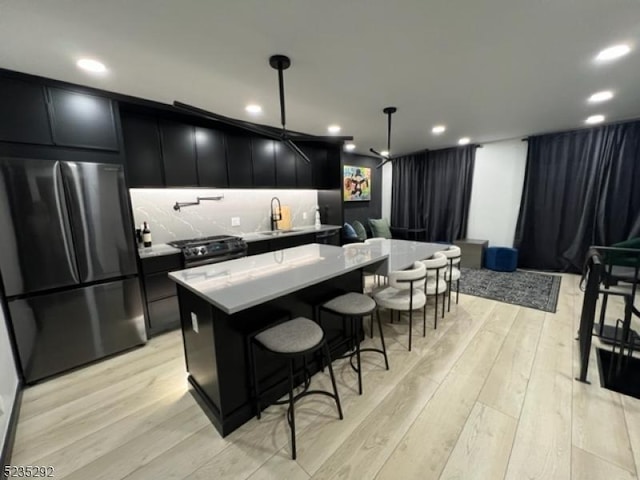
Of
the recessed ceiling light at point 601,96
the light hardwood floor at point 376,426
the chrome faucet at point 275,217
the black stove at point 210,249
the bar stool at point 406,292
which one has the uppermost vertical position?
the recessed ceiling light at point 601,96

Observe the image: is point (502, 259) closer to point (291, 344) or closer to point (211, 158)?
point (291, 344)

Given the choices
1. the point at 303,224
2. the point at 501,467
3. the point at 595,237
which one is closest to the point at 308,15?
the point at 501,467

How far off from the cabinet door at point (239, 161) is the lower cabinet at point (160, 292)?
133 centimetres

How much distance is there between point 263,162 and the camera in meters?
3.91

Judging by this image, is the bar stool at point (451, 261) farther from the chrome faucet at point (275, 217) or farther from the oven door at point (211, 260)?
the chrome faucet at point (275, 217)

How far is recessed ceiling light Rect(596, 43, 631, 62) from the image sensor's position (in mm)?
1858

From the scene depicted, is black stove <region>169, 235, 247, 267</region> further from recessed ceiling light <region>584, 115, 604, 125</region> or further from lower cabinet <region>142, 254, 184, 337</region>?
recessed ceiling light <region>584, 115, 604, 125</region>

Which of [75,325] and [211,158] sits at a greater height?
[211,158]

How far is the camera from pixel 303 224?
501 cm

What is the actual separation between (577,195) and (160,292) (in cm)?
631

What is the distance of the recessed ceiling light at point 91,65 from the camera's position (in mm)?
1856

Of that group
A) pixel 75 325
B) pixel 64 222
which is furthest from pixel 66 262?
pixel 75 325

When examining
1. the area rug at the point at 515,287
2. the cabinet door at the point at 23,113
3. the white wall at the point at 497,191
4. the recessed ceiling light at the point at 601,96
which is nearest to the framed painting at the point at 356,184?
the white wall at the point at 497,191

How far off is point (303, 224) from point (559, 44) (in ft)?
12.8
